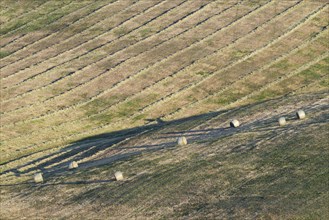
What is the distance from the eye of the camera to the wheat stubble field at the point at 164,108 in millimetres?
34719

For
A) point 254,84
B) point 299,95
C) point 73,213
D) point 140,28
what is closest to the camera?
point 73,213

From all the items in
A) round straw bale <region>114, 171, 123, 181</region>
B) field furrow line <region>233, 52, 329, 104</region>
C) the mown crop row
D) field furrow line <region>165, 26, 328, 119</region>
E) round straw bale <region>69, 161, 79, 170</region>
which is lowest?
round straw bale <region>114, 171, 123, 181</region>

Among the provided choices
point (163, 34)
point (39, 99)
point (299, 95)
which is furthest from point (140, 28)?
point (299, 95)

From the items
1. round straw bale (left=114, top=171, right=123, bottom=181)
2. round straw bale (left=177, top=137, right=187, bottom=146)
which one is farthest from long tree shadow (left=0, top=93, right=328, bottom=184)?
round straw bale (left=114, top=171, right=123, bottom=181)

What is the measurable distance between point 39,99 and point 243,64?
22.3m

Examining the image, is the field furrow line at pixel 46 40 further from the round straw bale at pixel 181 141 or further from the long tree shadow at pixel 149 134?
the round straw bale at pixel 181 141

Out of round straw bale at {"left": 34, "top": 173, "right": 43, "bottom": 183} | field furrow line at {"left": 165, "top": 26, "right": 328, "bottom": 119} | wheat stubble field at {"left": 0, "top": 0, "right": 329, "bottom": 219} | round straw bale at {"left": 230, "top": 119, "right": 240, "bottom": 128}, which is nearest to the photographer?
wheat stubble field at {"left": 0, "top": 0, "right": 329, "bottom": 219}

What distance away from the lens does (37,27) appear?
77625 mm

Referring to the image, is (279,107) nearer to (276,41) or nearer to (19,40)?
(276,41)

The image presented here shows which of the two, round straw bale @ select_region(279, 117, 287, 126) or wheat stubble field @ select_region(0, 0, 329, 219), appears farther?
round straw bale @ select_region(279, 117, 287, 126)

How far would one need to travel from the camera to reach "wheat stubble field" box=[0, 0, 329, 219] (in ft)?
114

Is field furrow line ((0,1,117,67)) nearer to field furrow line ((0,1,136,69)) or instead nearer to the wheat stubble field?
field furrow line ((0,1,136,69))

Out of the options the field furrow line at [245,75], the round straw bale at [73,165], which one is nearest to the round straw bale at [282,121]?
the field furrow line at [245,75]

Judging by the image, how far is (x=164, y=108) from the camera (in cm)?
5616
